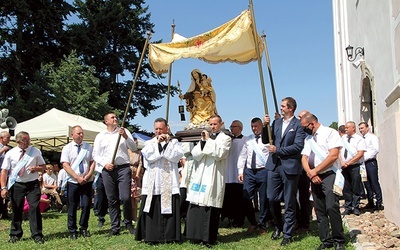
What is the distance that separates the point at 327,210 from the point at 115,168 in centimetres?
349

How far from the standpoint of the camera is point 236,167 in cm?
829

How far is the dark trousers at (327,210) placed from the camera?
5609mm

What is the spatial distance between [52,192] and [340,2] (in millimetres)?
13866

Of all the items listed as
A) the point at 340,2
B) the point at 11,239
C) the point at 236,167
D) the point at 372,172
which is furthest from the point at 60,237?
the point at 340,2

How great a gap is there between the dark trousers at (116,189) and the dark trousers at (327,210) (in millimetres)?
3081

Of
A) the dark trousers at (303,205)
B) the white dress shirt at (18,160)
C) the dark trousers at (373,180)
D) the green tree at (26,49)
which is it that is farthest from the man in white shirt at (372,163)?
the green tree at (26,49)

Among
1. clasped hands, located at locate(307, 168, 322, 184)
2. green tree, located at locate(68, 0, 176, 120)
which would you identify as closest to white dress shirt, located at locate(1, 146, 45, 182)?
clasped hands, located at locate(307, 168, 322, 184)

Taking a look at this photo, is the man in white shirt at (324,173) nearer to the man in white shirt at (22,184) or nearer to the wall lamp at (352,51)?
the man in white shirt at (22,184)

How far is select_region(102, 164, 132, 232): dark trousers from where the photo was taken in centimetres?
739

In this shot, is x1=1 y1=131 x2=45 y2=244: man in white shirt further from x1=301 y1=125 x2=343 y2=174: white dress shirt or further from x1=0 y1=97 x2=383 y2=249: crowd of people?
x1=301 y1=125 x2=343 y2=174: white dress shirt

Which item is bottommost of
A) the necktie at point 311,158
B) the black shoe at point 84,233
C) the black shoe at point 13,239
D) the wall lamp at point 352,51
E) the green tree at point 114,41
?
the black shoe at point 13,239

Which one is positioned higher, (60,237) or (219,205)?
(219,205)

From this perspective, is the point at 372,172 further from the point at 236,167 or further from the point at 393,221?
the point at 236,167

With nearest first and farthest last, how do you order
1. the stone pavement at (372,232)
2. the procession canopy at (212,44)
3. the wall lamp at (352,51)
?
the stone pavement at (372,232), the procession canopy at (212,44), the wall lamp at (352,51)
